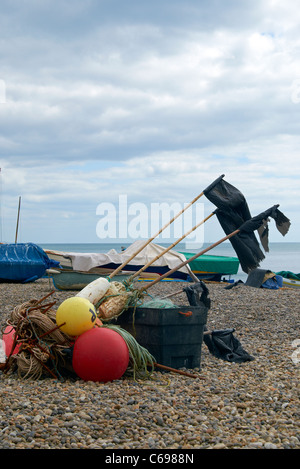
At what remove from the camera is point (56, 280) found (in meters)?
17.6

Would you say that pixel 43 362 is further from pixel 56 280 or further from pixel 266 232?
pixel 56 280

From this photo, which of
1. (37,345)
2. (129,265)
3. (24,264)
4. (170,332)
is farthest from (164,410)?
(129,265)

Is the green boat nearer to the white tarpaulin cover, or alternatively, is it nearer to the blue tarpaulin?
the white tarpaulin cover

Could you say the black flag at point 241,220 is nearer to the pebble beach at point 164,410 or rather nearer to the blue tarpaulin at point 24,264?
the pebble beach at point 164,410

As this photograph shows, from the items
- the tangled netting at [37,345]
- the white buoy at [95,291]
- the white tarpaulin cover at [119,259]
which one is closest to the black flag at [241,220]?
the white buoy at [95,291]

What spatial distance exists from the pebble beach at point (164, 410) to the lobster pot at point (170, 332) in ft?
0.72

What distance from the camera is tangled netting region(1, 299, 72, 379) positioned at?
252 inches

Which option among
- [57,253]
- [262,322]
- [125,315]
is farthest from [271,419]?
[57,253]

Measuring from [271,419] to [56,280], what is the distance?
1325cm

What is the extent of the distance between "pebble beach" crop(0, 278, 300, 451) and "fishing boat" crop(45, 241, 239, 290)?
10.3m

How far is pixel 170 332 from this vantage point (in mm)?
6824

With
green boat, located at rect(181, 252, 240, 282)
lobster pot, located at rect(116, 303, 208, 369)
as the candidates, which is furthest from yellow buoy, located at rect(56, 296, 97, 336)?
green boat, located at rect(181, 252, 240, 282)

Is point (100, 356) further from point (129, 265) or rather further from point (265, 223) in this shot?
point (129, 265)

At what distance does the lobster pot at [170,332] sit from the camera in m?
6.81
